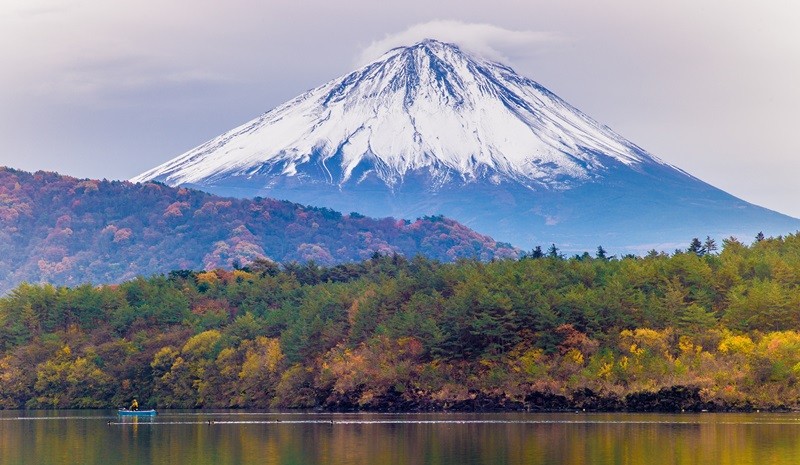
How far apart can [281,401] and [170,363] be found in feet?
30.9

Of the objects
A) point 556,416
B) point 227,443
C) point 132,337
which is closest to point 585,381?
point 556,416

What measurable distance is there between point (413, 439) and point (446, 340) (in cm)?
2962

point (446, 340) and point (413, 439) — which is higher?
point (446, 340)

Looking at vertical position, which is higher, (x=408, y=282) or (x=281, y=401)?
(x=408, y=282)

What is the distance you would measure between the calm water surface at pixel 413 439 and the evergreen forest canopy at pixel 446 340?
22.0 feet

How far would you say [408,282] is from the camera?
4205 inches

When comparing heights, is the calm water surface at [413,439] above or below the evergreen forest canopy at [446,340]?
below

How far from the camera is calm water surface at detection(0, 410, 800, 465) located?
56188 millimetres

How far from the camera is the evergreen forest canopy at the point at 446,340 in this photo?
8962cm

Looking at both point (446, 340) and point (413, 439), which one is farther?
point (446, 340)

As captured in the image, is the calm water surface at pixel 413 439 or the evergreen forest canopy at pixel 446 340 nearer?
the calm water surface at pixel 413 439

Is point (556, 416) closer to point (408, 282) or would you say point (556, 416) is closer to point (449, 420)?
point (449, 420)

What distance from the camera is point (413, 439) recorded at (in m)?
65.6

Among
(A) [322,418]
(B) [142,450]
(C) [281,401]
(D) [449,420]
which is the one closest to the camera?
(B) [142,450]
